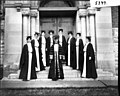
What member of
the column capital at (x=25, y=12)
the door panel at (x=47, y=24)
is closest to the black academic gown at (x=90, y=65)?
the door panel at (x=47, y=24)

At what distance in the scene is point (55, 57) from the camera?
9.34 metres

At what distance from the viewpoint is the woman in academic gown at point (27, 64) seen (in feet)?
30.6

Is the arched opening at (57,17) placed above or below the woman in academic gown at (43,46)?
above

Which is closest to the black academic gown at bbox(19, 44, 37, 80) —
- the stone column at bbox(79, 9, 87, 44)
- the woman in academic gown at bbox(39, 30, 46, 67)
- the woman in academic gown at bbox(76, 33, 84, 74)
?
the woman in academic gown at bbox(39, 30, 46, 67)

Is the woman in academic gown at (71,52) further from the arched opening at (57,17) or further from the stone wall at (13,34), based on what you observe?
the stone wall at (13,34)

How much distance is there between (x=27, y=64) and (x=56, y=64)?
1.29 meters

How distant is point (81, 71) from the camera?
32.4 feet

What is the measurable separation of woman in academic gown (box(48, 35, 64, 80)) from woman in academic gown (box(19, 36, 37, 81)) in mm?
803

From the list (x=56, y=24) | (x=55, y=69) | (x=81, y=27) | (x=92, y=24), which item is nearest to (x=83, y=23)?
(x=81, y=27)

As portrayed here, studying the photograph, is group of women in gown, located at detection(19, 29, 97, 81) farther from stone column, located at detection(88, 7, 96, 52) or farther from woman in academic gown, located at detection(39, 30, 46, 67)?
stone column, located at detection(88, 7, 96, 52)

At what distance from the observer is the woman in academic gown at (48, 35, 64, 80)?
9176 millimetres

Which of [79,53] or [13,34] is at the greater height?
[13,34]

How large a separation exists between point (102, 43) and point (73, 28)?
2248 millimetres

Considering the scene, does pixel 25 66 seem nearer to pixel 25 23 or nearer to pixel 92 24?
pixel 25 23
